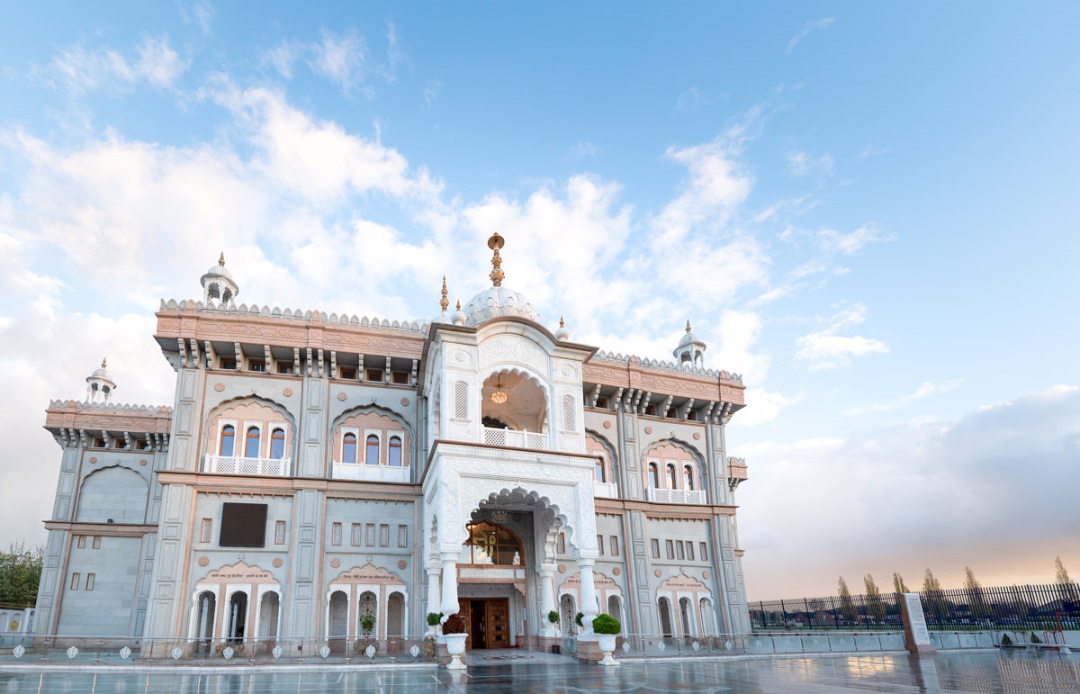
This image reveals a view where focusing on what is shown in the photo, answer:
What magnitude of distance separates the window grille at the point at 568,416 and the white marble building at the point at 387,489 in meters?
0.07

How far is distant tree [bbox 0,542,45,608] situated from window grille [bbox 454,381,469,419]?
43.8m

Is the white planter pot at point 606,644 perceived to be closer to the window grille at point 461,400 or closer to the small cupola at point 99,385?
the window grille at point 461,400

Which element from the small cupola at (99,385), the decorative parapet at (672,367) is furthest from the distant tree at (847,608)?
the small cupola at (99,385)

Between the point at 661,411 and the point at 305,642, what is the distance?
1790cm

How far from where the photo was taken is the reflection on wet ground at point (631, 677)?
13.0 metres

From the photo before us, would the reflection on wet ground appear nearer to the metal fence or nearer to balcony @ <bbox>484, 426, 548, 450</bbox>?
the metal fence

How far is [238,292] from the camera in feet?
95.1

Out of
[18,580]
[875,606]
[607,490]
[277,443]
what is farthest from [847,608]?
[18,580]

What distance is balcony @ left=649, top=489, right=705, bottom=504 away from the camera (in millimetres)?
30391

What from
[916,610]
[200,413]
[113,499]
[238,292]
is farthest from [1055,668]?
[113,499]

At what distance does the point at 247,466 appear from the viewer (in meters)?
24.7

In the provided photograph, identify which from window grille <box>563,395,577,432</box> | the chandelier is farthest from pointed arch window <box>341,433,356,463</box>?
window grille <box>563,395,577,432</box>

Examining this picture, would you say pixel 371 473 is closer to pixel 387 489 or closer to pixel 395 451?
pixel 387 489

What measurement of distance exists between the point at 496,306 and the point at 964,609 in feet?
71.2
